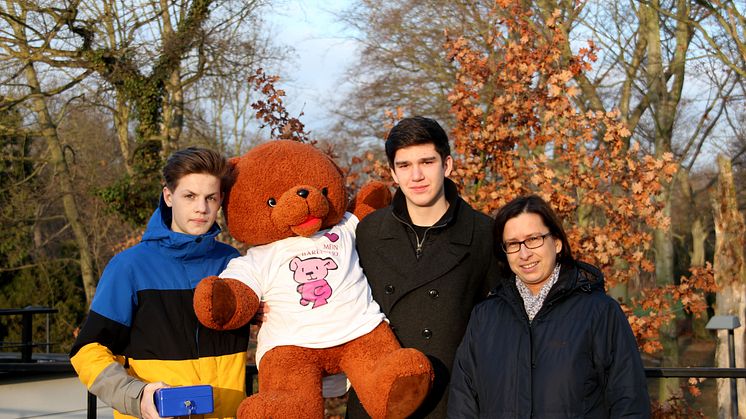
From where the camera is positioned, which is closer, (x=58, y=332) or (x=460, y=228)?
(x=460, y=228)

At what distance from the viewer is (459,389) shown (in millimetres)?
2896

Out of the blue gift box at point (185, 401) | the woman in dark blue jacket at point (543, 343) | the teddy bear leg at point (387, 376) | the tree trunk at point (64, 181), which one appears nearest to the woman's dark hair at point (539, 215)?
the woman in dark blue jacket at point (543, 343)

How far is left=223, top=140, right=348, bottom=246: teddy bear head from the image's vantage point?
10.3ft

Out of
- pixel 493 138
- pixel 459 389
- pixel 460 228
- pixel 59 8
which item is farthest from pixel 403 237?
pixel 59 8

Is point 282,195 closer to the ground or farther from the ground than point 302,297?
farther from the ground

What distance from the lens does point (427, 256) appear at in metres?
3.23

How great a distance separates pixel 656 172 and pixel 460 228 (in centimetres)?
438

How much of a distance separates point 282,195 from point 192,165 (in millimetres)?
383

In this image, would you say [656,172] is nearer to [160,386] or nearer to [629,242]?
[629,242]

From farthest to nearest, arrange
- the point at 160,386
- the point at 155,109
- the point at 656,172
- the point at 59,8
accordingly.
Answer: the point at 155,109 → the point at 59,8 → the point at 656,172 → the point at 160,386

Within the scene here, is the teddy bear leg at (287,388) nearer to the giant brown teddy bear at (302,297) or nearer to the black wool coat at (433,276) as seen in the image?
the giant brown teddy bear at (302,297)

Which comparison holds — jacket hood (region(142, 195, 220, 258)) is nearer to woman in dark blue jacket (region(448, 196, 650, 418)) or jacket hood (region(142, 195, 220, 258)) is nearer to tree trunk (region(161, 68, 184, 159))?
A: woman in dark blue jacket (region(448, 196, 650, 418))

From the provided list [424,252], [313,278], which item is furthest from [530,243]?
[313,278]

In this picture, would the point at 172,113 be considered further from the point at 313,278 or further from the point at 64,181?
the point at 313,278
